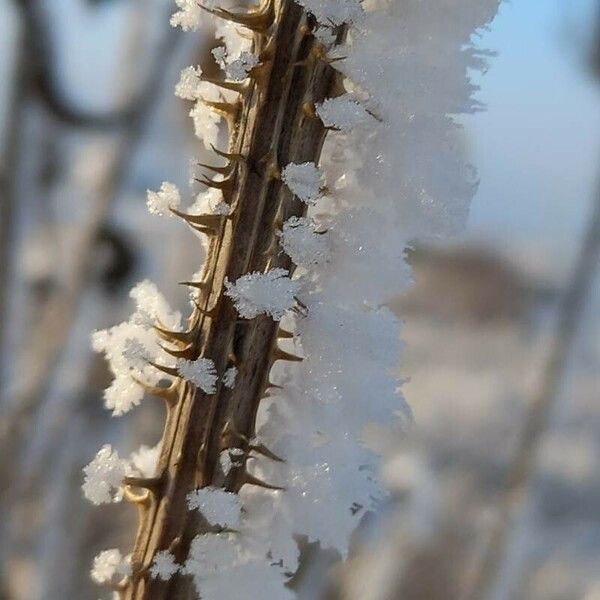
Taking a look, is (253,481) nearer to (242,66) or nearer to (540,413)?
(242,66)

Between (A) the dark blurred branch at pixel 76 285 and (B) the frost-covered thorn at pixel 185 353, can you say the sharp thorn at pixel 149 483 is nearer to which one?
(B) the frost-covered thorn at pixel 185 353

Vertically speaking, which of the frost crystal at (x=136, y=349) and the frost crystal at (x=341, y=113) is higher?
the frost crystal at (x=341, y=113)

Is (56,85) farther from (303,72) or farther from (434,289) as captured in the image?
(434,289)

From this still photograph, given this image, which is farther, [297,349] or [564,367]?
[564,367]

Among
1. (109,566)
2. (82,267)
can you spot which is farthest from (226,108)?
(82,267)

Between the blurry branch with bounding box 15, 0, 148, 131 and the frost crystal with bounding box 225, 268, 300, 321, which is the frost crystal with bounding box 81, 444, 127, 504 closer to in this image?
the frost crystal with bounding box 225, 268, 300, 321

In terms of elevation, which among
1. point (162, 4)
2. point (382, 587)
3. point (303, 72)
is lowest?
point (382, 587)

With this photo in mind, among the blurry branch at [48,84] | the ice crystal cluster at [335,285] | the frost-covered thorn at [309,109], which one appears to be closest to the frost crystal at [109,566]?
the ice crystal cluster at [335,285]

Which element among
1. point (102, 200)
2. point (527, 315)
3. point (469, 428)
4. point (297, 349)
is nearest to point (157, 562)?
point (297, 349)
